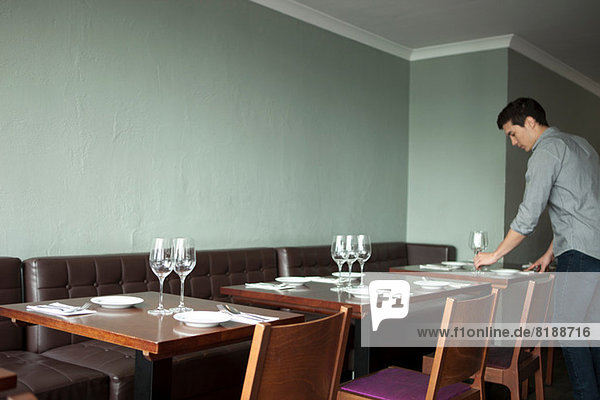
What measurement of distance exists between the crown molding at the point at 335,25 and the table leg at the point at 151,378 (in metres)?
3.42

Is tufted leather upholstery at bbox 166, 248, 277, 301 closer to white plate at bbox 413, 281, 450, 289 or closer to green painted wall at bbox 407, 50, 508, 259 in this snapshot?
white plate at bbox 413, 281, 450, 289

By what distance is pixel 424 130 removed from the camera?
6344mm

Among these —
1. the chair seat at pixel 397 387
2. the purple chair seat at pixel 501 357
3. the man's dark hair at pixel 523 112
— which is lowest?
the purple chair seat at pixel 501 357

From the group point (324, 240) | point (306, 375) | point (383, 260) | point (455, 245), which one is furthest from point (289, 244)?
point (306, 375)

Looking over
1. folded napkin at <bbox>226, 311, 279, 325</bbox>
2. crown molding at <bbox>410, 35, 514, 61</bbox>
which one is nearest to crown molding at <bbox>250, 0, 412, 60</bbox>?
crown molding at <bbox>410, 35, 514, 61</bbox>

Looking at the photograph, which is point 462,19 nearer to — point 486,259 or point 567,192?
point 567,192

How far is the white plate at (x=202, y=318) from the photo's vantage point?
75.0 inches

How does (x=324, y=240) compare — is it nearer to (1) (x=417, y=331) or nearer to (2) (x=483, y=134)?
(1) (x=417, y=331)

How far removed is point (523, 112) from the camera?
3.29 meters

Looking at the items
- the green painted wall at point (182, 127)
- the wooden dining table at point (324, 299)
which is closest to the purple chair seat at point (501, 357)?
the wooden dining table at point (324, 299)

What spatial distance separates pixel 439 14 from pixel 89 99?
314 centimetres

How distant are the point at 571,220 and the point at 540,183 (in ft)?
0.79

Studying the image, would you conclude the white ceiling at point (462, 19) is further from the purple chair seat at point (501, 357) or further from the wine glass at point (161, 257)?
the wine glass at point (161, 257)

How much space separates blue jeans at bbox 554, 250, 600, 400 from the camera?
114 inches
